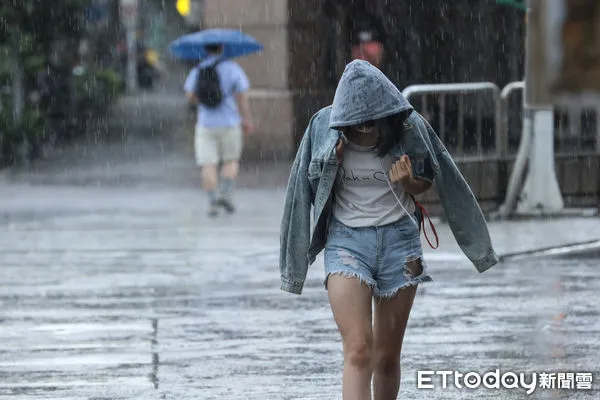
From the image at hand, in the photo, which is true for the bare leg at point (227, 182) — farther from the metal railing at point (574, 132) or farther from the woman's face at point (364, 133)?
the woman's face at point (364, 133)

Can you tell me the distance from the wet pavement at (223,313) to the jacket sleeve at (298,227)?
160 cm

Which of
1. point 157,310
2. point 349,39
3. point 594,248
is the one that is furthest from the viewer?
point 349,39

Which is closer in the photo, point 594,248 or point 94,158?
point 594,248

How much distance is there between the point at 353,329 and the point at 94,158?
1909 centimetres

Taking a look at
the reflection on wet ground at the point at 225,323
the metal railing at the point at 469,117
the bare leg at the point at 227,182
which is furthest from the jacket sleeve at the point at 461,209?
the bare leg at the point at 227,182

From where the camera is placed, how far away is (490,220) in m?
13.9

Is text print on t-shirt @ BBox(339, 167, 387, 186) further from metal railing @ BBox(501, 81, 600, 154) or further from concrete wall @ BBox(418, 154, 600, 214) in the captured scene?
metal railing @ BBox(501, 81, 600, 154)

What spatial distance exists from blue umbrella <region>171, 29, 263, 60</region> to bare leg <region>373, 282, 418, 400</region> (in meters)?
10.8

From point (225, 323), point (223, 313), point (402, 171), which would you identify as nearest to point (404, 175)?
point (402, 171)

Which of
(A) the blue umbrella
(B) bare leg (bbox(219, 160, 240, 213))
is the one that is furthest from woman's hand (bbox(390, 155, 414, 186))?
(A) the blue umbrella

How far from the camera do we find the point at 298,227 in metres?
4.80

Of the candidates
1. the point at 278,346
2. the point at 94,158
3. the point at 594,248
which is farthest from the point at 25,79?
the point at 278,346

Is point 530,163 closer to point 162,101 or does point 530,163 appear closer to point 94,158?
point 94,158

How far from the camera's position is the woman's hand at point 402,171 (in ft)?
15.0
